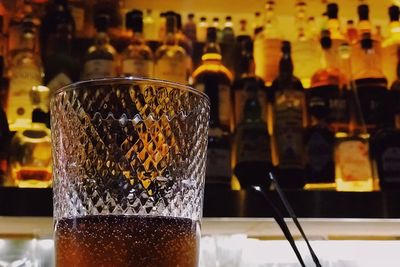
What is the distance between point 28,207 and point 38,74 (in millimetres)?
367

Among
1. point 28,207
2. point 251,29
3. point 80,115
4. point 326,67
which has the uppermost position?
point 251,29

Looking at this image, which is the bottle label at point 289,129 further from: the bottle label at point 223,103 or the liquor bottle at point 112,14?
the liquor bottle at point 112,14

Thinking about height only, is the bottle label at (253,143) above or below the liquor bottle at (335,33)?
below

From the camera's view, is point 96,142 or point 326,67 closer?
point 96,142

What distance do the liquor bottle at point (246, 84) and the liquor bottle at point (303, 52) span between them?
0.10 meters

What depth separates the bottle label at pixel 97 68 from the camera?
113cm

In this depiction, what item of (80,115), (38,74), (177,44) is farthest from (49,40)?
(80,115)

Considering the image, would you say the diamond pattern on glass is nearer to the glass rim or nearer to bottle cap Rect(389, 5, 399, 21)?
the glass rim

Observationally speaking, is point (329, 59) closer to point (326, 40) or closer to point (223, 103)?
point (326, 40)

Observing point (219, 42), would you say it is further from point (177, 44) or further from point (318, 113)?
point (318, 113)

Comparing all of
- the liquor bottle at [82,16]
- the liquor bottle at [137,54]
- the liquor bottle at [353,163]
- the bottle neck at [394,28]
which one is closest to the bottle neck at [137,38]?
the liquor bottle at [137,54]

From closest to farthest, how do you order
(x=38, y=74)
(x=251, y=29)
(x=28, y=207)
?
(x=28, y=207)
(x=38, y=74)
(x=251, y=29)

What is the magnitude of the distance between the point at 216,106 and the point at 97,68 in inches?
9.1

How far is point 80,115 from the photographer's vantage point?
361mm
